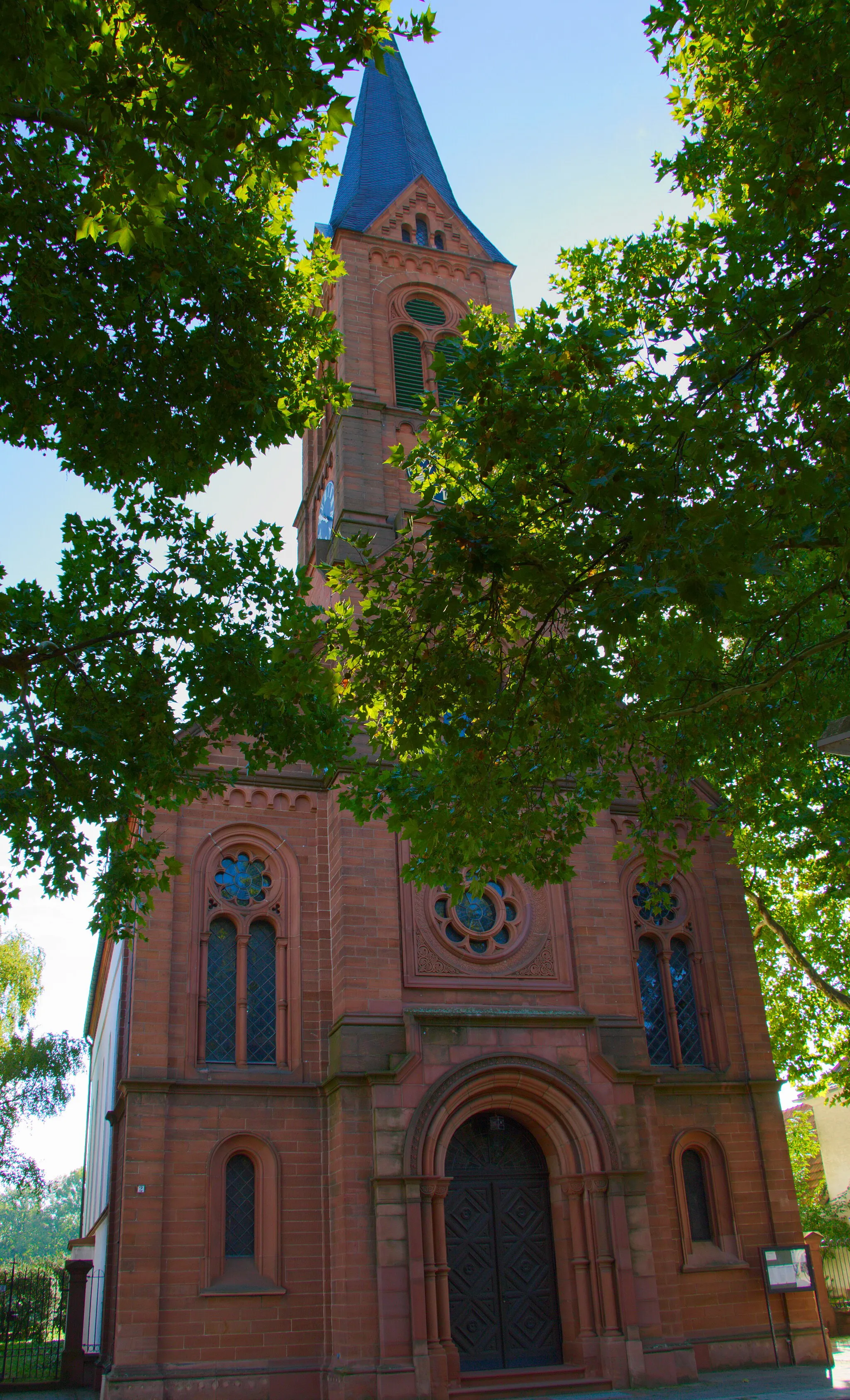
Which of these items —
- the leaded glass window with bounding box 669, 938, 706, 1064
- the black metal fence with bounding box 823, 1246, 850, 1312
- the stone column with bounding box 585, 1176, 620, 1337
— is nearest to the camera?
the stone column with bounding box 585, 1176, 620, 1337

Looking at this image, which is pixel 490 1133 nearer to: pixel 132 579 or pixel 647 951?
pixel 647 951

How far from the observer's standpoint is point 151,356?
9547mm

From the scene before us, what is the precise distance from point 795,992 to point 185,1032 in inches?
639

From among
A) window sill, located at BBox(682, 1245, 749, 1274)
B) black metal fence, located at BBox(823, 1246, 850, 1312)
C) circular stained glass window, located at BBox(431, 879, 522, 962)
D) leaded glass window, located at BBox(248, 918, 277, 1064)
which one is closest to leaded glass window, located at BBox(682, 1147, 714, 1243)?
window sill, located at BBox(682, 1245, 749, 1274)

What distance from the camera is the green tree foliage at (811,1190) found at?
30938 mm

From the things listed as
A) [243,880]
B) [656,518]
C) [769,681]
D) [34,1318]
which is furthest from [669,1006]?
[34,1318]

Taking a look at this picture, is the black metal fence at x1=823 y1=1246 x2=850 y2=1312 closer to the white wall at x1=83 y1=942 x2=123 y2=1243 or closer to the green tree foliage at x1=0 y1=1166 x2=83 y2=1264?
the white wall at x1=83 y1=942 x2=123 y2=1243

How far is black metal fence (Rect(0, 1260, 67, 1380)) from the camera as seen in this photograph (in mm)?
21594

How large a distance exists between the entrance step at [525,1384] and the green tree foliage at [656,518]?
7723mm

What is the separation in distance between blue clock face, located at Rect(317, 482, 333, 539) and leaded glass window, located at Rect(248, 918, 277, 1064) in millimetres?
8105

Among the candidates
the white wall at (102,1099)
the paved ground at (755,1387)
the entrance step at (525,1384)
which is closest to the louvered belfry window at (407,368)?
the white wall at (102,1099)

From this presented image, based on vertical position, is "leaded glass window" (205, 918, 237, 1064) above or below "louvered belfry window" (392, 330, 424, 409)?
below

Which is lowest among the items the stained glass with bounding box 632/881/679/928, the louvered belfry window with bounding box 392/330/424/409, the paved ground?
the paved ground

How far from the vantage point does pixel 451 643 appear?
995cm
